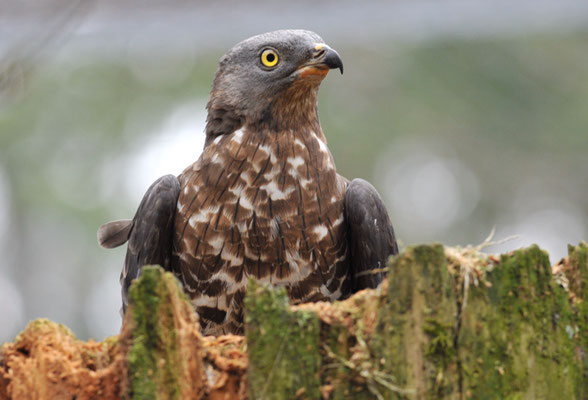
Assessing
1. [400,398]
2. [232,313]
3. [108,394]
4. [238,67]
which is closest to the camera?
[400,398]

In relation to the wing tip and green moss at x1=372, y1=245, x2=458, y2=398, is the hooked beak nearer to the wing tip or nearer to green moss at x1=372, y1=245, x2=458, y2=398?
the wing tip

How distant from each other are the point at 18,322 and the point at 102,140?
3411 millimetres

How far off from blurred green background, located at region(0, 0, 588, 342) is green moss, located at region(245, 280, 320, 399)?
10381 mm

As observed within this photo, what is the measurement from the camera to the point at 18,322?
44.2ft

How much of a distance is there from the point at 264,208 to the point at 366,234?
580mm

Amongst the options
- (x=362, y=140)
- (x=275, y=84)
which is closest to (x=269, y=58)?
(x=275, y=84)

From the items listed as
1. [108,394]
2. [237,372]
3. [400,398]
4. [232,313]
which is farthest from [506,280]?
[232,313]

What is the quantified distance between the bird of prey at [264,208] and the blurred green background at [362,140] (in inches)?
323

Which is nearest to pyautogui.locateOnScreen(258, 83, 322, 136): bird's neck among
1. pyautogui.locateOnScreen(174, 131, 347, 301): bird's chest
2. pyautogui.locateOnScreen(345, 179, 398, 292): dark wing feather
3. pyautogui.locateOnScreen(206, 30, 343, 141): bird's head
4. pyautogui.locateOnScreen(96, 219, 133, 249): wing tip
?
pyautogui.locateOnScreen(206, 30, 343, 141): bird's head

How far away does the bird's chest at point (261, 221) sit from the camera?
4.14 m

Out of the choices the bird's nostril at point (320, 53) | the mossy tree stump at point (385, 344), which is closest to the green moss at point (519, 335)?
the mossy tree stump at point (385, 344)

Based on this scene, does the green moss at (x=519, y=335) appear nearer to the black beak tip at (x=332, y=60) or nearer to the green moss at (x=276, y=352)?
the green moss at (x=276, y=352)

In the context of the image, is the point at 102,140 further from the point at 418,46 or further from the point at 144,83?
the point at 418,46

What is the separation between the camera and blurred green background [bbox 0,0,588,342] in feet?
44.4
